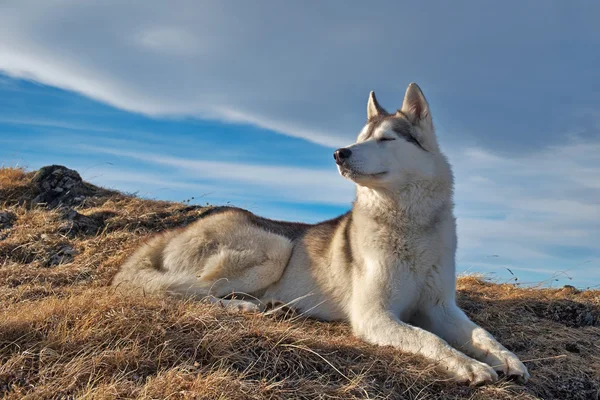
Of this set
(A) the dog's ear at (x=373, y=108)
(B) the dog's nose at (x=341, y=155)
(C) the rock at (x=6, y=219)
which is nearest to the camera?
(B) the dog's nose at (x=341, y=155)

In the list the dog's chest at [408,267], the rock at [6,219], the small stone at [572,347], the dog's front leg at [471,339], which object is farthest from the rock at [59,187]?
the small stone at [572,347]

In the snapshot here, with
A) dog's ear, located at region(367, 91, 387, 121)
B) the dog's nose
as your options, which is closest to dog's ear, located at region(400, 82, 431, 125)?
dog's ear, located at region(367, 91, 387, 121)

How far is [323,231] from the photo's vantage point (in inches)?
240

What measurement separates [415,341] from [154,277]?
2936mm

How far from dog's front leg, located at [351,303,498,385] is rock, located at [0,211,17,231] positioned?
8041 millimetres

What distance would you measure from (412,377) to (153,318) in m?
2.03

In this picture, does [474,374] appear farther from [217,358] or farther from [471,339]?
[217,358]

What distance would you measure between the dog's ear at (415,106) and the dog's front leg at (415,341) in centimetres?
198

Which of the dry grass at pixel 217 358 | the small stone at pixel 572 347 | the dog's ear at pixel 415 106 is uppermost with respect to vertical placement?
the dog's ear at pixel 415 106

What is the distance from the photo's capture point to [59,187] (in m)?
12.3

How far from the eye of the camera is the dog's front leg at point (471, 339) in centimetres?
414

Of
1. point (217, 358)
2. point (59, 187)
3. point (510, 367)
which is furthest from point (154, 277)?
point (59, 187)

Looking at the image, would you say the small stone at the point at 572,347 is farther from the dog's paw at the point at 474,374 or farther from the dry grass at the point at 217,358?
the dog's paw at the point at 474,374

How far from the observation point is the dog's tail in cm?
547
